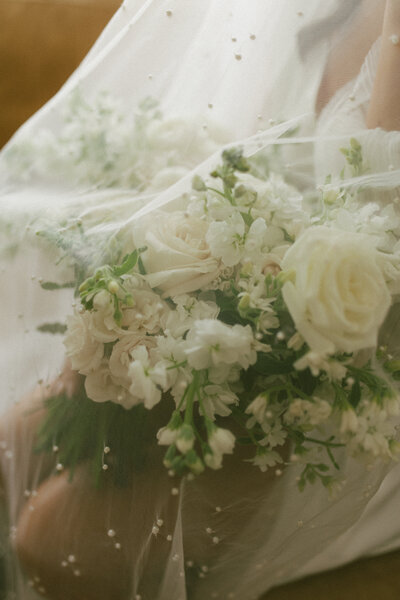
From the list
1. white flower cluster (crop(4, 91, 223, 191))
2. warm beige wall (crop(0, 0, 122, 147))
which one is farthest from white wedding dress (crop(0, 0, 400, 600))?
warm beige wall (crop(0, 0, 122, 147))

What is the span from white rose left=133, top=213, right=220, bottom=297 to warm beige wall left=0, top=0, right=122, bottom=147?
0.81 m

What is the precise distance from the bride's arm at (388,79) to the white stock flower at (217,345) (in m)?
0.28

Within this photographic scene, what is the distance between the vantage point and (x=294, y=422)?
0.50 m

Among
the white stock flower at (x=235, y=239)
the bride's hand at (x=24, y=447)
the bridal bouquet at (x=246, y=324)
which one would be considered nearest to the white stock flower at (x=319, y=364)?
the bridal bouquet at (x=246, y=324)

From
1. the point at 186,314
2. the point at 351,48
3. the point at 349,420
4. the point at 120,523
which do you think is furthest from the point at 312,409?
the point at 351,48

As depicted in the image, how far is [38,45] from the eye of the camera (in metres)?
1.16

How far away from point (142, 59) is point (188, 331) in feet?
1.20

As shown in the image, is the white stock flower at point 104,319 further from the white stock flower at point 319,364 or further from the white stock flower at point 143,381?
the white stock flower at point 319,364

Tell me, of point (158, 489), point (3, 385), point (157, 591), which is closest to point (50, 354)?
point (3, 385)

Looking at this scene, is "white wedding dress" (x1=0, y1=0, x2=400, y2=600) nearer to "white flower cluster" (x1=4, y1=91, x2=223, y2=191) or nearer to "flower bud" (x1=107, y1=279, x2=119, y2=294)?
"white flower cluster" (x1=4, y1=91, x2=223, y2=191)

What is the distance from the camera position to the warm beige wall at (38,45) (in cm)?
113

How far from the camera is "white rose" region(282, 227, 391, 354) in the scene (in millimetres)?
402

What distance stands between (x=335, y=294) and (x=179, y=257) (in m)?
0.16

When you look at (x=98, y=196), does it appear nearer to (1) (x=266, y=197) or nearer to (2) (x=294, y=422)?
(1) (x=266, y=197)
